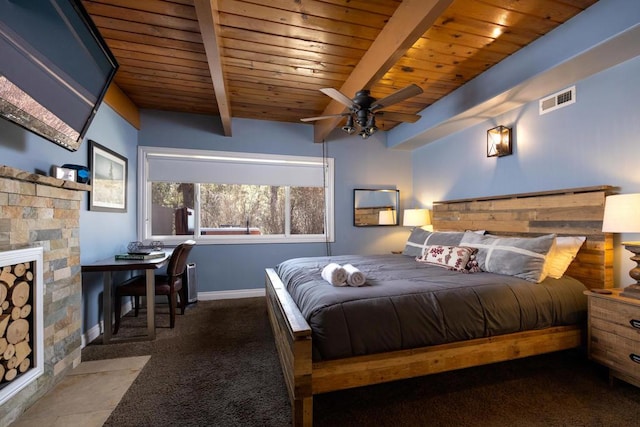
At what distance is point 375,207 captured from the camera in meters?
4.60

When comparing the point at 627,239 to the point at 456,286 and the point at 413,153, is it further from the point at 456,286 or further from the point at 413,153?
the point at 413,153

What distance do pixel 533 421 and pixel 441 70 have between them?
2.82m

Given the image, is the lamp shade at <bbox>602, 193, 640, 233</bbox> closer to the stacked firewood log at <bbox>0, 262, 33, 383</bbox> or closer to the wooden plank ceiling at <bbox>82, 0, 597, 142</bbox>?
the wooden plank ceiling at <bbox>82, 0, 597, 142</bbox>

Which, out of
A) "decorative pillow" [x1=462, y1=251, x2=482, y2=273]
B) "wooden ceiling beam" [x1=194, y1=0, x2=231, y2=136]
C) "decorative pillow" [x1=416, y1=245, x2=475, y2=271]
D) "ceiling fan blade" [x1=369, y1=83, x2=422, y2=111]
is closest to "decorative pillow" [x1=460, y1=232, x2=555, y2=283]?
"decorative pillow" [x1=462, y1=251, x2=482, y2=273]

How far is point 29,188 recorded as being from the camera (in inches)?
69.1

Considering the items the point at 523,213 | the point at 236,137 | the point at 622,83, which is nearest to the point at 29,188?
the point at 236,137

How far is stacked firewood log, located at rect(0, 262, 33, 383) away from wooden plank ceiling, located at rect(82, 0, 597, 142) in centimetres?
181

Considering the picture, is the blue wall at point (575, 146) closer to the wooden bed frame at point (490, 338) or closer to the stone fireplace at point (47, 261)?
the wooden bed frame at point (490, 338)

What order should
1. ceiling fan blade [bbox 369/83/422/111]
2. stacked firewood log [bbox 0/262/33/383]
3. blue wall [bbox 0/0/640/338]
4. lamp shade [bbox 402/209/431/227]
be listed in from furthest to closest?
lamp shade [bbox 402/209/431/227], ceiling fan blade [bbox 369/83/422/111], blue wall [bbox 0/0/640/338], stacked firewood log [bbox 0/262/33/383]

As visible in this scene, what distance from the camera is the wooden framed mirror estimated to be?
452 cm

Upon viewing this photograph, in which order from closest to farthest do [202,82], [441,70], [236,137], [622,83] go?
[622,83] < [441,70] < [202,82] < [236,137]

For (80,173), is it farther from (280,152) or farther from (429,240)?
(429,240)

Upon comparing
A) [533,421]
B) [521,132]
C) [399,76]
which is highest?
[399,76]

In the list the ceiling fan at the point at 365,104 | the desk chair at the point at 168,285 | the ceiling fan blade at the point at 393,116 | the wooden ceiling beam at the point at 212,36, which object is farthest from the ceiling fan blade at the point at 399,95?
the desk chair at the point at 168,285
